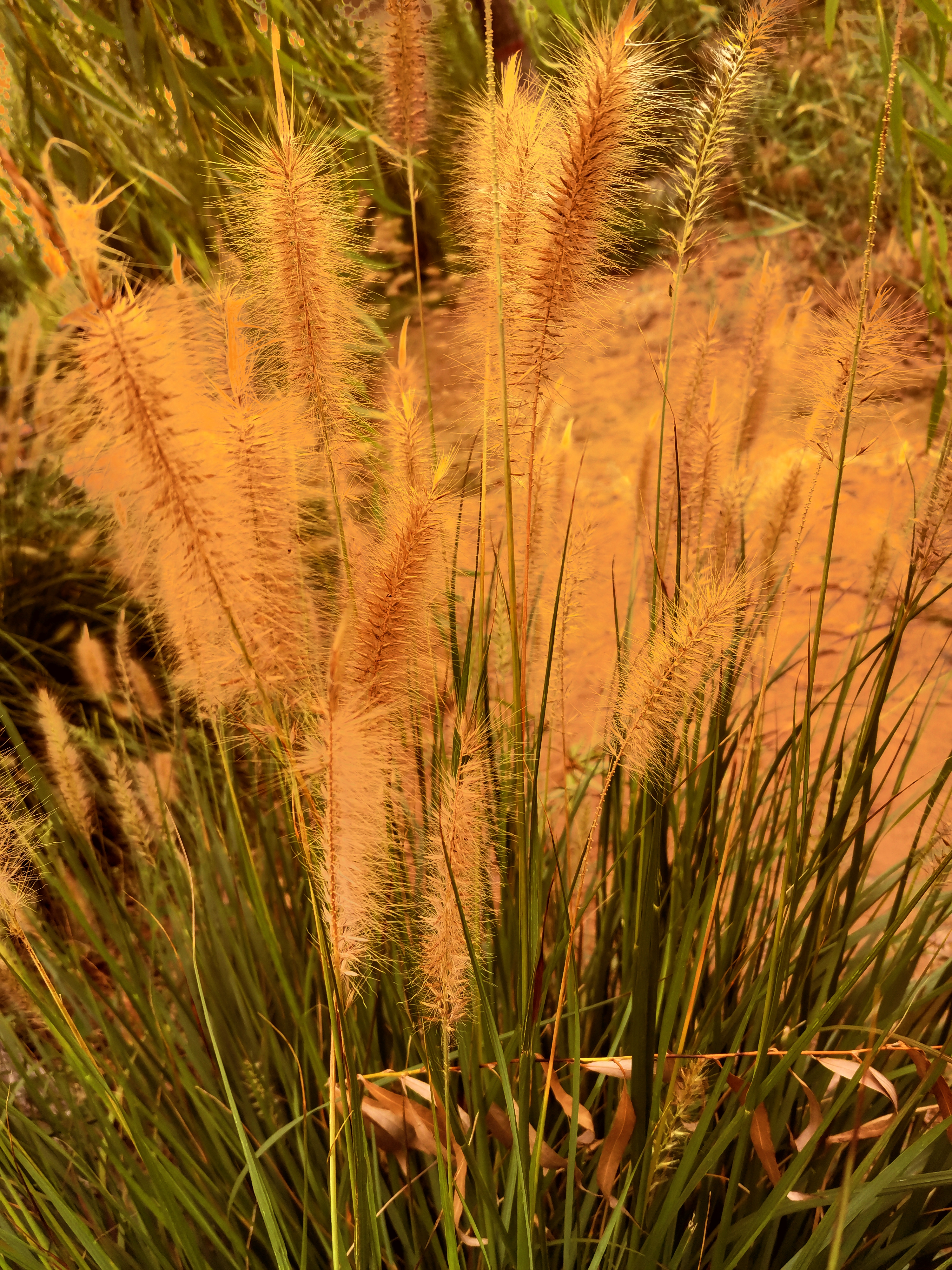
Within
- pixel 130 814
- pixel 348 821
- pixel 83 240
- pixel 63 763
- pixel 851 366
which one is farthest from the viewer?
pixel 130 814

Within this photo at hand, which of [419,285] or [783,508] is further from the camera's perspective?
[783,508]

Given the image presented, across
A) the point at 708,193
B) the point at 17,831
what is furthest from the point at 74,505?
the point at 708,193

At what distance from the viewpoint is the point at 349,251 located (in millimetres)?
585

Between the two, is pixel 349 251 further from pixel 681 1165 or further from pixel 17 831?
pixel 681 1165

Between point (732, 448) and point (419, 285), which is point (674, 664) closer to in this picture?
point (419, 285)

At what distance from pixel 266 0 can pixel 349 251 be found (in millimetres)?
744

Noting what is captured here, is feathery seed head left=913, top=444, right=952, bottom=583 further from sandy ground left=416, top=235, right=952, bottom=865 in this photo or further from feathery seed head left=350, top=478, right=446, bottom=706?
feathery seed head left=350, top=478, right=446, bottom=706

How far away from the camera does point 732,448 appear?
0.88m

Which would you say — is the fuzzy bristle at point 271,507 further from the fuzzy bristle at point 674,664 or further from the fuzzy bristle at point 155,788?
the fuzzy bristle at point 155,788

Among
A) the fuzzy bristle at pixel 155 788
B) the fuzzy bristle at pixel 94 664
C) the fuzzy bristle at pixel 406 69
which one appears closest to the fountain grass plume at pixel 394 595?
the fuzzy bristle at pixel 406 69

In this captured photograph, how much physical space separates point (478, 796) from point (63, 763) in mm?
426

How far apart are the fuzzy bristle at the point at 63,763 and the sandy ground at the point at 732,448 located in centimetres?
36

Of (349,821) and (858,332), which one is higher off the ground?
(858,332)

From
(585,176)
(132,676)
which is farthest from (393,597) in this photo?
(132,676)
